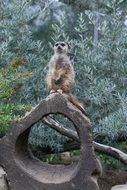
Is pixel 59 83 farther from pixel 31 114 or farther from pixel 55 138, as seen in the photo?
pixel 55 138

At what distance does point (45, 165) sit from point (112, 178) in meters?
1.99

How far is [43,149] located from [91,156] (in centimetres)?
204

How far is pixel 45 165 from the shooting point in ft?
14.7

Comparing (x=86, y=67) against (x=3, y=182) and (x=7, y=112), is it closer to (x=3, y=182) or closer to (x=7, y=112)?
(x=7, y=112)

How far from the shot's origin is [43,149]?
A: 5961 mm

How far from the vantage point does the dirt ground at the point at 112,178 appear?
19.7ft

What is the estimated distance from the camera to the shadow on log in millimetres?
3975

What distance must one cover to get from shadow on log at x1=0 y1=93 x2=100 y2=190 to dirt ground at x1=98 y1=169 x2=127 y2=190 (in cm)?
165

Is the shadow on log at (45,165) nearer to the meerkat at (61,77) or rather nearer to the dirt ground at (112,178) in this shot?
the meerkat at (61,77)

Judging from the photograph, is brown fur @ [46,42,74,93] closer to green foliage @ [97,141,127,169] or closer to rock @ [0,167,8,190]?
rock @ [0,167,8,190]

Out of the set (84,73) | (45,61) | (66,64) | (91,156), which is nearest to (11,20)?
(45,61)

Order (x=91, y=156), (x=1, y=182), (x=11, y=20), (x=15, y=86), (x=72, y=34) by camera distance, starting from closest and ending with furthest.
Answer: (x=91, y=156) < (x=1, y=182) < (x=15, y=86) < (x=11, y=20) < (x=72, y=34)

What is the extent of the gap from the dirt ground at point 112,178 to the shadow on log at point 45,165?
165cm

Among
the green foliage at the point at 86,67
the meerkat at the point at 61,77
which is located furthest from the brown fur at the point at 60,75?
the green foliage at the point at 86,67
